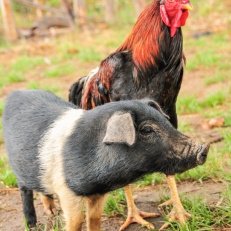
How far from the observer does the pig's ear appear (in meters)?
2.58

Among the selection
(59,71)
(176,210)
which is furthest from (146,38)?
(59,71)

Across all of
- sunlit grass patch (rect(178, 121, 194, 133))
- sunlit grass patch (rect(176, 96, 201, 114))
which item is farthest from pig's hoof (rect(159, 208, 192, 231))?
sunlit grass patch (rect(176, 96, 201, 114))

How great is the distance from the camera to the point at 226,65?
8.39 metres

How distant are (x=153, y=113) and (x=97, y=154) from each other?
46cm

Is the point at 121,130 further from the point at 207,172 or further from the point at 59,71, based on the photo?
the point at 59,71

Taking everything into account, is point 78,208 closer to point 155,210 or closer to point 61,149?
point 61,149

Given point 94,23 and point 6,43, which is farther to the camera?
point 94,23

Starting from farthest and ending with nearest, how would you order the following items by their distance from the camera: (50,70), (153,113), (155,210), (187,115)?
1. (50,70)
2. (187,115)
3. (155,210)
4. (153,113)

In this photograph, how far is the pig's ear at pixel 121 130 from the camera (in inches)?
102

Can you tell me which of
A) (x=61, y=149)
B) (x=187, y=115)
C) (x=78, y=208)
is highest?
(x=61, y=149)

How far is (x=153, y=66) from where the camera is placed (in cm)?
376

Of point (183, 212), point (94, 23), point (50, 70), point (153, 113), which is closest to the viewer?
point (153, 113)

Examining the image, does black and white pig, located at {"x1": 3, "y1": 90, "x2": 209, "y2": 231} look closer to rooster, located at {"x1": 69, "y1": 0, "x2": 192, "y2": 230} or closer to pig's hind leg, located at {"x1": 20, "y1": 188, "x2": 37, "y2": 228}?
pig's hind leg, located at {"x1": 20, "y1": 188, "x2": 37, "y2": 228}

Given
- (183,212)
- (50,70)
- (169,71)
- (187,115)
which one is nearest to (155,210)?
(183,212)
